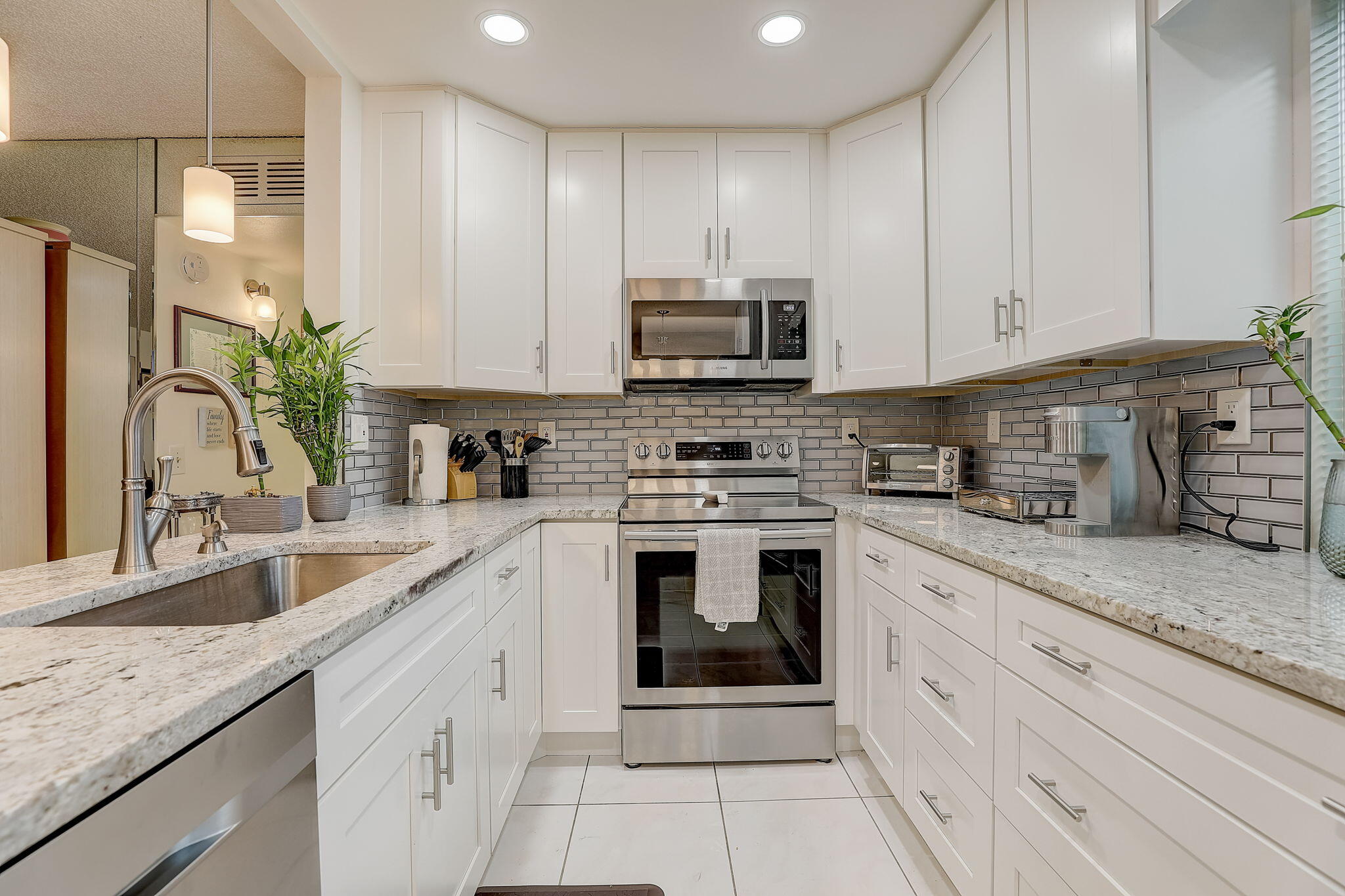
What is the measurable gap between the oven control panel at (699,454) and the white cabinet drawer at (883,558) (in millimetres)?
714

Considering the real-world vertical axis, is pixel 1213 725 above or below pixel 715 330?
below

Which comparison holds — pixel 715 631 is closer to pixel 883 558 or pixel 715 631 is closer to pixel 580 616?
pixel 580 616

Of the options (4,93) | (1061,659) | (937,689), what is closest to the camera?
(1061,659)

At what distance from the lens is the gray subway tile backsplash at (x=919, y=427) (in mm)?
1247

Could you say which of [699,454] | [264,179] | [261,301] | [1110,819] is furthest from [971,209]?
[261,301]

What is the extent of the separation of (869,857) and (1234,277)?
65.9 inches

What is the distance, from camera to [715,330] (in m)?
2.36

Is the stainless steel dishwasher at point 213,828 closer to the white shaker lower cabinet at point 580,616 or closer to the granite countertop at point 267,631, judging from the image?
the granite countertop at point 267,631

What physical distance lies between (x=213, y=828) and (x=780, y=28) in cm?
223

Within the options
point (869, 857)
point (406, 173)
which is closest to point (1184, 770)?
point (869, 857)

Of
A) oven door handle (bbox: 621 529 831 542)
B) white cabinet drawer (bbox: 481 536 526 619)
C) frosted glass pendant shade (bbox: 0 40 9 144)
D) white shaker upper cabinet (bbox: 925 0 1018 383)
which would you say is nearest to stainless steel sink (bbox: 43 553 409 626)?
white cabinet drawer (bbox: 481 536 526 619)

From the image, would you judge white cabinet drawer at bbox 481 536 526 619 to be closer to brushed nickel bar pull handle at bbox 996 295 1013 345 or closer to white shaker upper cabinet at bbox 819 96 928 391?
white shaker upper cabinet at bbox 819 96 928 391

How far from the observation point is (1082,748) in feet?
3.06

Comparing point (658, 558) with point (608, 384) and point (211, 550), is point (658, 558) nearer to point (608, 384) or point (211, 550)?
point (608, 384)
